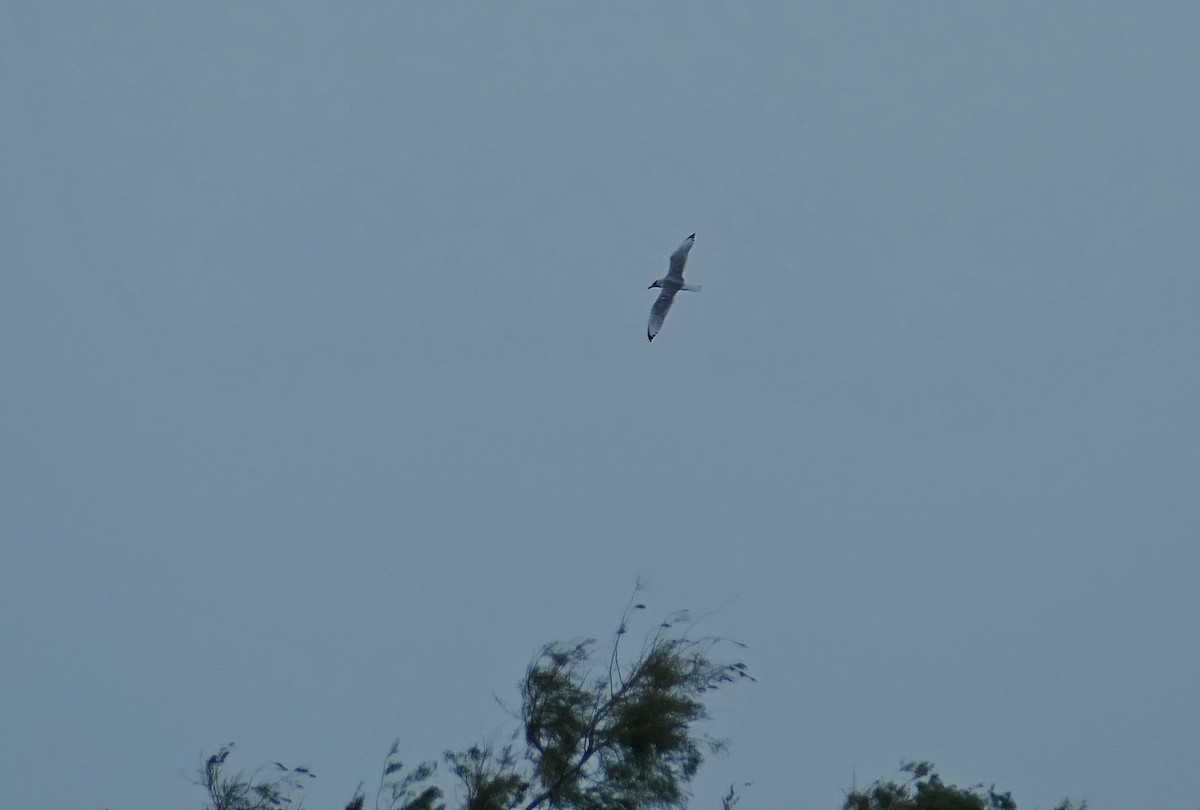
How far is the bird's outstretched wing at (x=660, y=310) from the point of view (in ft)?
93.7

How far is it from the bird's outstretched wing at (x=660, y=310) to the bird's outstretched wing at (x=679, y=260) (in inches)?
14.1

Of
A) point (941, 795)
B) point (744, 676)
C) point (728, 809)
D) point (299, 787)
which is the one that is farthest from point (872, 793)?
point (299, 787)

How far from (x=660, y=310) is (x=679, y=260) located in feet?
3.85

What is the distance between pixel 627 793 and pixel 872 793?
7.29 metres

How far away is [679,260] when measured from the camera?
29.3 m

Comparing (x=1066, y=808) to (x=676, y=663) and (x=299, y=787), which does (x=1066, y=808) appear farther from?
(x=299, y=787)

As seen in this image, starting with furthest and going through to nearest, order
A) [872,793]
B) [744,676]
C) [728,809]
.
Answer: [872,793], [728,809], [744,676]

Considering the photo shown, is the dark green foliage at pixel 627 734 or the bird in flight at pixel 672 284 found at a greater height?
A: the bird in flight at pixel 672 284

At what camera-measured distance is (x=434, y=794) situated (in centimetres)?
1725

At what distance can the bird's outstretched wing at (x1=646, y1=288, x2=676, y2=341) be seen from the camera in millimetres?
28562

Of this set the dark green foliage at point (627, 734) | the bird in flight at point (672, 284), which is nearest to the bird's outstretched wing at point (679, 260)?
the bird in flight at point (672, 284)

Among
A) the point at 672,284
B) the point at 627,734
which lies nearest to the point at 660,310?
the point at 672,284

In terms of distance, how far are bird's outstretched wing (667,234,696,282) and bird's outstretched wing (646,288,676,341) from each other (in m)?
0.36

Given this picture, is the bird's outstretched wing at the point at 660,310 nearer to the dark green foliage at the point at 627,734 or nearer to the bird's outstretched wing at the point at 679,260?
the bird's outstretched wing at the point at 679,260
